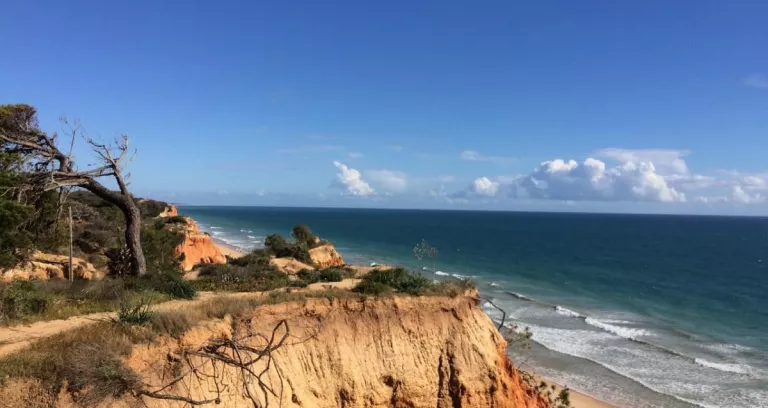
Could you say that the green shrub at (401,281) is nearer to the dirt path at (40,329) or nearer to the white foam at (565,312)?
the dirt path at (40,329)

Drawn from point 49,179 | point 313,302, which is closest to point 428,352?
point 313,302

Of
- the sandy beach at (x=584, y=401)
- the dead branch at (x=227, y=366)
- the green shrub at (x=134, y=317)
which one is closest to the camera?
the dead branch at (x=227, y=366)

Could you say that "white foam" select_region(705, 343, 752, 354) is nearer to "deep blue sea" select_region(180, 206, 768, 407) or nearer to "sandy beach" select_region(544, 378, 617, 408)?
"deep blue sea" select_region(180, 206, 768, 407)

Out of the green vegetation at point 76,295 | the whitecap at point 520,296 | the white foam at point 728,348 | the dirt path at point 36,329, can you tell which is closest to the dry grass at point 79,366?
the dirt path at point 36,329

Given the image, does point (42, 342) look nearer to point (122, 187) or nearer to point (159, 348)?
point (159, 348)

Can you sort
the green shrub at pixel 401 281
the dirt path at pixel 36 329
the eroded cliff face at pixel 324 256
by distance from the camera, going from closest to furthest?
the dirt path at pixel 36 329 → the green shrub at pixel 401 281 → the eroded cliff face at pixel 324 256

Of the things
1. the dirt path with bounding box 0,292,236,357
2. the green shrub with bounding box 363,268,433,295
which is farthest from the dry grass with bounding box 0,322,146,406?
the green shrub with bounding box 363,268,433,295
